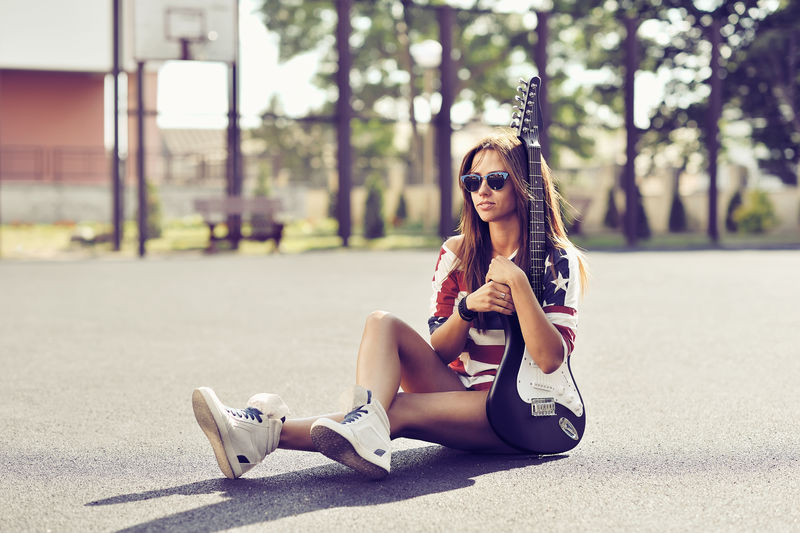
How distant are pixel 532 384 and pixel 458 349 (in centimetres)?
33

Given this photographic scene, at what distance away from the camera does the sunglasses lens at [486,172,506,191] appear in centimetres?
354

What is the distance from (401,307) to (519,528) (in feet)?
21.6

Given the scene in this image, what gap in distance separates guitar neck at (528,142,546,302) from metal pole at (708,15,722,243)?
20.7 meters

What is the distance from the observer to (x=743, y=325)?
8.13m

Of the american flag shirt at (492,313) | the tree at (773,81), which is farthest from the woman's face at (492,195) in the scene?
the tree at (773,81)

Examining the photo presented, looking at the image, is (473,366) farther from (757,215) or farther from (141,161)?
(757,215)

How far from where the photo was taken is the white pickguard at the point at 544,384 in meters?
3.49

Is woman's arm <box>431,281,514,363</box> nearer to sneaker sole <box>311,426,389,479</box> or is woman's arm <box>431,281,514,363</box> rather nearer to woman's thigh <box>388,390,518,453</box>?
woman's thigh <box>388,390,518,453</box>

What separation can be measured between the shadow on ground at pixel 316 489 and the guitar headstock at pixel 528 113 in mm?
1209

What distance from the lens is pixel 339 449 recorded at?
10.4ft

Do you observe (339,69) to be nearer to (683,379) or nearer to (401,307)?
(401,307)

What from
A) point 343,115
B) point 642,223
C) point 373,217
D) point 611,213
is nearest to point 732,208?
point 611,213

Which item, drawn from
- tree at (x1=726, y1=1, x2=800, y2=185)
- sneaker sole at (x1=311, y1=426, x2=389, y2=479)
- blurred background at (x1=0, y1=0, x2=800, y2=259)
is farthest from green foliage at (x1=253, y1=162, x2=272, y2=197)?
sneaker sole at (x1=311, y1=426, x2=389, y2=479)

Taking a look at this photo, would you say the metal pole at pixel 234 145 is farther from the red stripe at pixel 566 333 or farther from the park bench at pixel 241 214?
the red stripe at pixel 566 333
